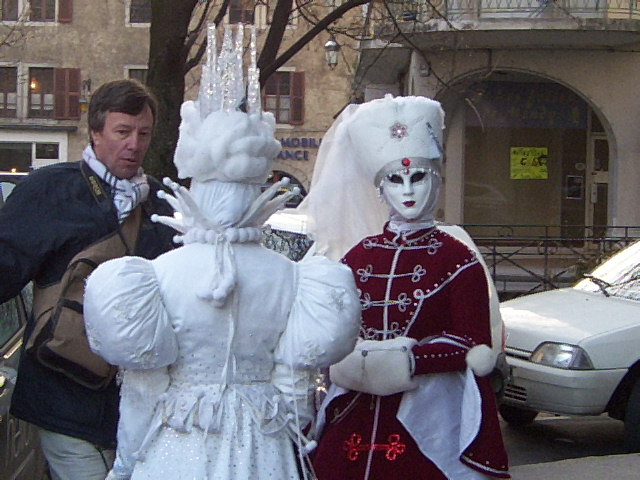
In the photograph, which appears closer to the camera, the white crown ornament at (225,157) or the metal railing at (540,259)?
the white crown ornament at (225,157)

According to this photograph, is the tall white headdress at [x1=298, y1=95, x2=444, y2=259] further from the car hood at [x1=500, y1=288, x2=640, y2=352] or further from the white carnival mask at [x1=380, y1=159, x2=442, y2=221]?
the car hood at [x1=500, y1=288, x2=640, y2=352]

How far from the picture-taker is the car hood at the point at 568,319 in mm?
7109

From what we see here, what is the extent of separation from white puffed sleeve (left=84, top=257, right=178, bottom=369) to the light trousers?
76 cm

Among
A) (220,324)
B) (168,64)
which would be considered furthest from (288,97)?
(220,324)

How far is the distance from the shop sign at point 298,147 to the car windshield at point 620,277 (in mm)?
23488

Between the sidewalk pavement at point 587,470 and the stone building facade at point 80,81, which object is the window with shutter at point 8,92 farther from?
the sidewalk pavement at point 587,470

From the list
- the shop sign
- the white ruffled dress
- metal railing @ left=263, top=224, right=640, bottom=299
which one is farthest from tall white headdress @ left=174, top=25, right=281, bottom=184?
the shop sign

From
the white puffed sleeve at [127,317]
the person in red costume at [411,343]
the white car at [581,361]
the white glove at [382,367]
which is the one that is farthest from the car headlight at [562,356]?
the white puffed sleeve at [127,317]

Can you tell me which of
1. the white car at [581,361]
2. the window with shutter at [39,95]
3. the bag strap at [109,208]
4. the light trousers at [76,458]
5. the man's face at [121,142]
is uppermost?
the window with shutter at [39,95]

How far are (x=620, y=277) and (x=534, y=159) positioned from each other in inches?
493

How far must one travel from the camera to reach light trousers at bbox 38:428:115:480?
312 cm

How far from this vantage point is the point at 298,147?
31.8 metres

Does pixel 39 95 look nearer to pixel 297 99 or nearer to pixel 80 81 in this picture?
pixel 80 81

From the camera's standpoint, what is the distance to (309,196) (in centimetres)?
417
